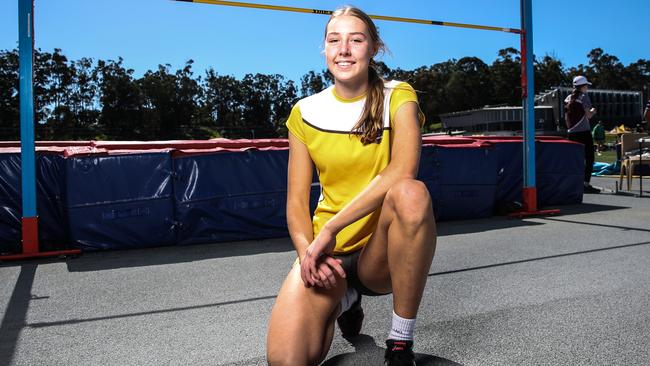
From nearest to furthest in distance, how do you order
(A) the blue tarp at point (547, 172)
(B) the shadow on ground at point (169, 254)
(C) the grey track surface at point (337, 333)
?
(C) the grey track surface at point (337, 333)
(B) the shadow on ground at point (169, 254)
(A) the blue tarp at point (547, 172)

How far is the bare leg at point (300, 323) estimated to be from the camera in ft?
5.60

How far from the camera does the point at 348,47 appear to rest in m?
1.91

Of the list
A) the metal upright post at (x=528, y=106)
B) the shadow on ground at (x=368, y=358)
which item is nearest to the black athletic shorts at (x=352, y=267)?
the shadow on ground at (x=368, y=358)

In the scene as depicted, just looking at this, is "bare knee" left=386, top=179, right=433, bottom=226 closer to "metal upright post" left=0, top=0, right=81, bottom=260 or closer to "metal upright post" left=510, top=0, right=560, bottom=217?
"metal upright post" left=0, top=0, right=81, bottom=260

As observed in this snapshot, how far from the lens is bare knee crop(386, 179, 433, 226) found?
1680mm

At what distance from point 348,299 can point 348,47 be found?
37.6 inches

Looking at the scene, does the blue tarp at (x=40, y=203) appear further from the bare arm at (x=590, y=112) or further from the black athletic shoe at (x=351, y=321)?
the bare arm at (x=590, y=112)

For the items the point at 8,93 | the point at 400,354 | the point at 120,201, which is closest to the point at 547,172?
the point at 120,201

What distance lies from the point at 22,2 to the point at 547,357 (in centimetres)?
473

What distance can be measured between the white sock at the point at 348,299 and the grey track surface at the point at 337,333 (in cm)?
21

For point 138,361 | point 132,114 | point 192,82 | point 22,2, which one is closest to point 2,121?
point 132,114

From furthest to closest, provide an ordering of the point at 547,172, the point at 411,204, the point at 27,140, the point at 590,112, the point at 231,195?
the point at 590,112 < the point at 547,172 < the point at 231,195 < the point at 27,140 < the point at 411,204

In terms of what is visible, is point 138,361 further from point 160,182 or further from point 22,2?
point 22,2

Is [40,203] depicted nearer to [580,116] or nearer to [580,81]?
[580,116]
